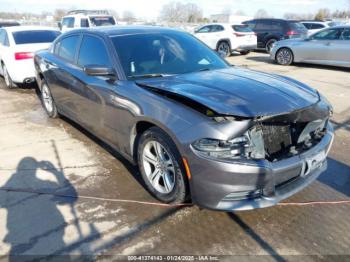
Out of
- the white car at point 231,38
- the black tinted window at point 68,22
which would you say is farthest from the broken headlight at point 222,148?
the black tinted window at point 68,22

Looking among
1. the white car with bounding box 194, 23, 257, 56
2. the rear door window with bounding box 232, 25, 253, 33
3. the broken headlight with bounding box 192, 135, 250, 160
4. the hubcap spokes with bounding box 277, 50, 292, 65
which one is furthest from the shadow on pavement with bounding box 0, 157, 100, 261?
the rear door window with bounding box 232, 25, 253, 33

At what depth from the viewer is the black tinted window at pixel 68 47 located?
491 centimetres

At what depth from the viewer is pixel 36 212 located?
3.33 metres

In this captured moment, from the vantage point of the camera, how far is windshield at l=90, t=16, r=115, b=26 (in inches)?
596

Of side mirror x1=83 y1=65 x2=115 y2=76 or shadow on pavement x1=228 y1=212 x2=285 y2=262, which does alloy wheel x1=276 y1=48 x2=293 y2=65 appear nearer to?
side mirror x1=83 y1=65 x2=115 y2=76

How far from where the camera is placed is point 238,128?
2734 mm

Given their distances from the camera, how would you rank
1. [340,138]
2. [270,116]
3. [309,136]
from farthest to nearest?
[340,138] < [309,136] < [270,116]

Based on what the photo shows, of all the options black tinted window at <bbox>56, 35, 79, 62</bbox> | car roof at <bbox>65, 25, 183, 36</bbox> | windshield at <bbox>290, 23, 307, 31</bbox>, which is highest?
car roof at <bbox>65, 25, 183, 36</bbox>

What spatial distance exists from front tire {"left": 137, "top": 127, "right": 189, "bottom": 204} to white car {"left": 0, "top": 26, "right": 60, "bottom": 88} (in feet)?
19.2

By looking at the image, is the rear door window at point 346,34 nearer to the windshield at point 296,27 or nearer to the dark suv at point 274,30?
the dark suv at point 274,30

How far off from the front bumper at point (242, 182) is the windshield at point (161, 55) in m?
1.51

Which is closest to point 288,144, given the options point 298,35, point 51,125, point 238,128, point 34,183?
point 238,128

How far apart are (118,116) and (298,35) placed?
1550 cm

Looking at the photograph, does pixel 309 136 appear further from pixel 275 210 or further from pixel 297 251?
pixel 297 251
